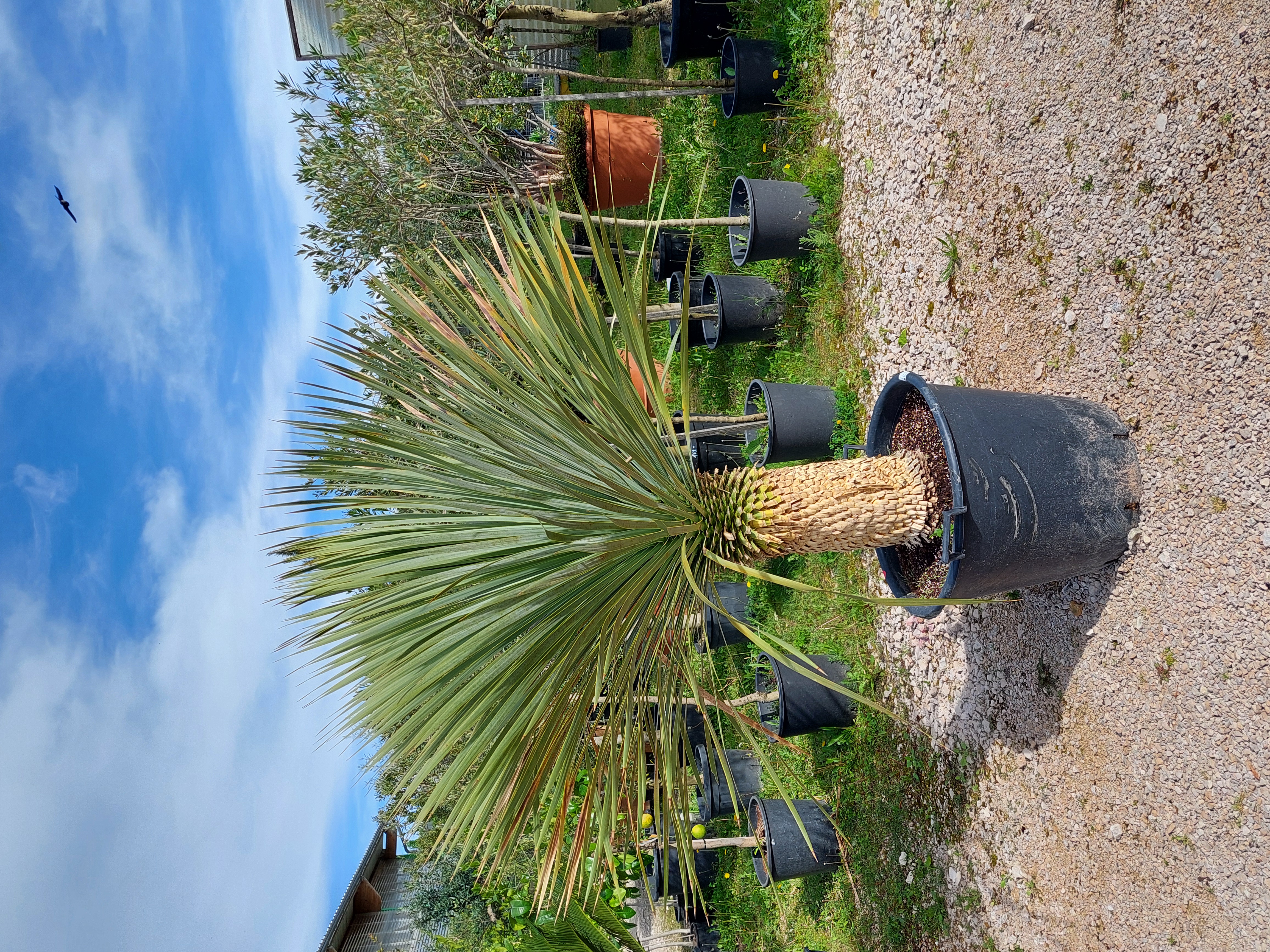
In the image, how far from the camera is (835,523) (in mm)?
2523

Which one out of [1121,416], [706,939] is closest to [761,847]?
[706,939]

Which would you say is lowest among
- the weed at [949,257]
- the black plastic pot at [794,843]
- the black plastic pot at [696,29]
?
the black plastic pot at [794,843]

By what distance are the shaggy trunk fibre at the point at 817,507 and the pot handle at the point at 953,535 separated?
0.26 m

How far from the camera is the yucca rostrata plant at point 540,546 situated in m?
2.29

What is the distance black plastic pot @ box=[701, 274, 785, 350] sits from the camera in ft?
16.8

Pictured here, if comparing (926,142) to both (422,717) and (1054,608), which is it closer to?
(1054,608)

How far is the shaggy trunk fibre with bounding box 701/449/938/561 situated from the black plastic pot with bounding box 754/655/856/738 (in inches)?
73.1

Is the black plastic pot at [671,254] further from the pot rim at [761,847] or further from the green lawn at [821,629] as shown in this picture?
the pot rim at [761,847]

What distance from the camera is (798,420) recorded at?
4543 millimetres

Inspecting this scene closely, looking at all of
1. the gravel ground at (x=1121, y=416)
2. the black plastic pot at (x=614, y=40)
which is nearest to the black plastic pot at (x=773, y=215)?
the gravel ground at (x=1121, y=416)

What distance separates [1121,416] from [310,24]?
38.4 ft

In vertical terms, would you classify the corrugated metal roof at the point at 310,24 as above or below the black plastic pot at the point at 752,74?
above

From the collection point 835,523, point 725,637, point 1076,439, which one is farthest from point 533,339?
point 725,637

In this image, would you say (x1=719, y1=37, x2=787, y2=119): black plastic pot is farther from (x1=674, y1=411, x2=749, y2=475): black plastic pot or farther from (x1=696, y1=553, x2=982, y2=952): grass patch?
(x1=696, y1=553, x2=982, y2=952): grass patch
